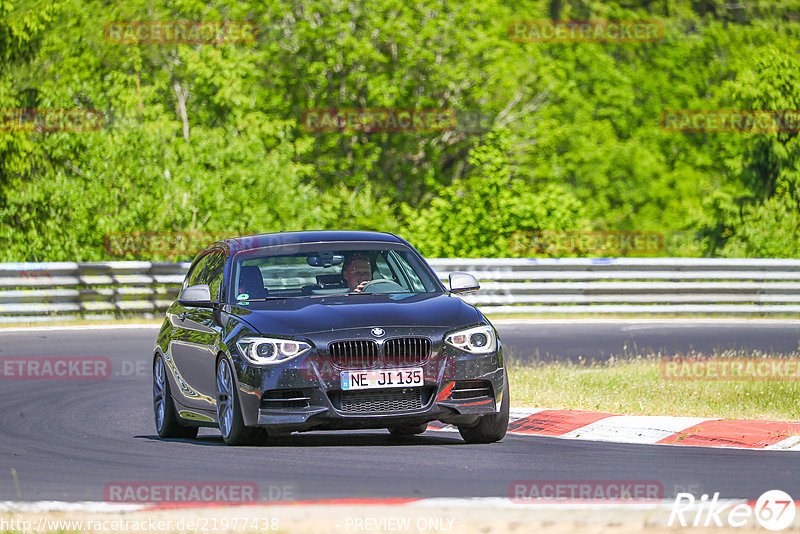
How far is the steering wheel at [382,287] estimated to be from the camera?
9.97 m

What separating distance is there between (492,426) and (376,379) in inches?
44.4

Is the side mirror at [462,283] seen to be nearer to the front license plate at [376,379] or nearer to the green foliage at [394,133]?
the front license plate at [376,379]

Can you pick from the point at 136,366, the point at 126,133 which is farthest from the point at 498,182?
the point at 136,366

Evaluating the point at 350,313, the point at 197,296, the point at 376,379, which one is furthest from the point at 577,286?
the point at 376,379

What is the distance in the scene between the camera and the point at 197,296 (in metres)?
9.70

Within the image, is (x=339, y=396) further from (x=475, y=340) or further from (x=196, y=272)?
(x=196, y=272)

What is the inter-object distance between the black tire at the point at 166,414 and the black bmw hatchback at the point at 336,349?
0.89ft

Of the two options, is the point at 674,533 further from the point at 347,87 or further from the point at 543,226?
the point at 347,87

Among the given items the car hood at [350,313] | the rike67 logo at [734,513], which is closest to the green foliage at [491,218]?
the car hood at [350,313]

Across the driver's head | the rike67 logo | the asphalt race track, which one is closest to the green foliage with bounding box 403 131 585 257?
the asphalt race track

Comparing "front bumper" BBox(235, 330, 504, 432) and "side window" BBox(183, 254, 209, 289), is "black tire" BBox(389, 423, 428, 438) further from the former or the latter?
"side window" BBox(183, 254, 209, 289)

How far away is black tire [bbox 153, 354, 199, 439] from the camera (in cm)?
1061

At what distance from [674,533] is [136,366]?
1172cm

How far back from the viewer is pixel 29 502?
23.4 ft
